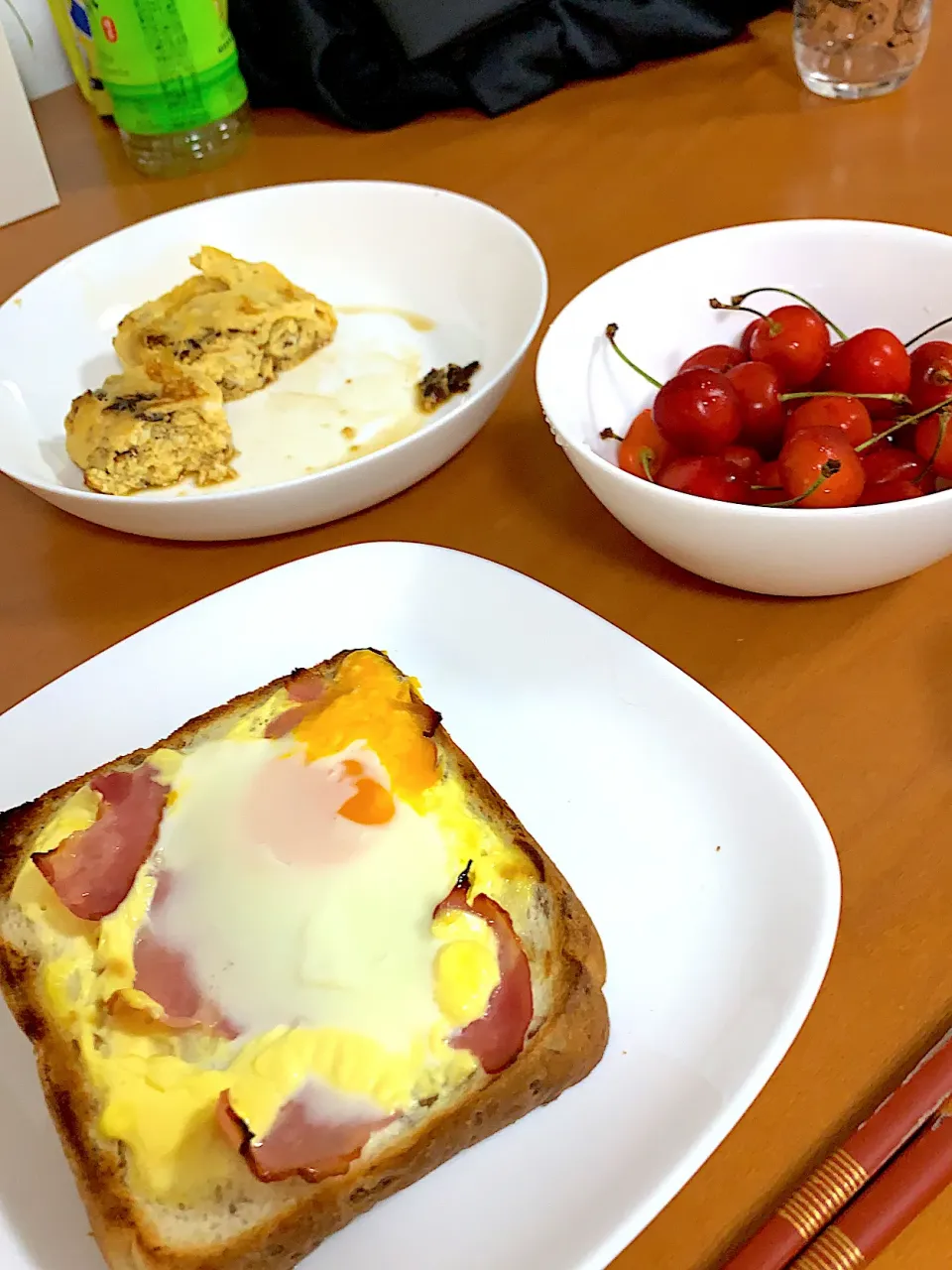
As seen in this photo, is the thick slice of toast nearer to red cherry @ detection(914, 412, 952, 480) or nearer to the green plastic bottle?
red cherry @ detection(914, 412, 952, 480)

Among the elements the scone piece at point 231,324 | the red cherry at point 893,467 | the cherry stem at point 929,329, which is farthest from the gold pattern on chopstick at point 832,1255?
the scone piece at point 231,324

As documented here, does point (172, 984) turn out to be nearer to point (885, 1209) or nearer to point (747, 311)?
point (885, 1209)

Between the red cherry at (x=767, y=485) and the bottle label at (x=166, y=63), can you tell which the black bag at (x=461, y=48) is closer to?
the bottle label at (x=166, y=63)

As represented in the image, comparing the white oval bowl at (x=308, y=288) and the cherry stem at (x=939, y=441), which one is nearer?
the cherry stem at (x=939, y=441)

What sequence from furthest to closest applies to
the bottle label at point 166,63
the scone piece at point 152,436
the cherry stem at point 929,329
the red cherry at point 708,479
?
the bottle label at point 166,63
the scone piece at point 152,436
the cherry stem at point 929,329
the red cherry at point 708,479

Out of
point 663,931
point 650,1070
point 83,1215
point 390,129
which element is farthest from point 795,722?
point 390,129

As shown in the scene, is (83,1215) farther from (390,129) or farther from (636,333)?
(390,129)
